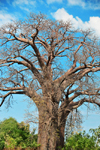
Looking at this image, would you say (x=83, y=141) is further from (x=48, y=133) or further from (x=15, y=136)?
(x=15, y=136)

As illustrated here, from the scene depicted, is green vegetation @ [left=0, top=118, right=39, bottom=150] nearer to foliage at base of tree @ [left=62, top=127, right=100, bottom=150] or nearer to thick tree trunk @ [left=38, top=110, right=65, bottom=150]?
thick tree trunk @ [left=38, top=110, right=65, bottom=150]

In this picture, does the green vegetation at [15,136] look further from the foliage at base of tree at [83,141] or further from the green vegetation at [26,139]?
the foliage at base of tree at [83,141]

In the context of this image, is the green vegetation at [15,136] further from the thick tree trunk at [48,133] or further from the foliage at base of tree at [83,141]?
the foliage at base of tree at [83,141]

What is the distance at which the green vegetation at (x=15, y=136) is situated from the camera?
10031 mm

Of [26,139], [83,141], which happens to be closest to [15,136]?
[26,139]

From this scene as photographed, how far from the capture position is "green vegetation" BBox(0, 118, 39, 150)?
1003cm

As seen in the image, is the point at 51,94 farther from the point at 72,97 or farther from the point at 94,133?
the point at 94,133

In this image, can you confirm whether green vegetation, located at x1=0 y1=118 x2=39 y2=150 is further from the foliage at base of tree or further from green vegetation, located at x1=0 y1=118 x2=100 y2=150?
the foliage at base of tree

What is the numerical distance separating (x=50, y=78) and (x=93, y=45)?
3638 mm

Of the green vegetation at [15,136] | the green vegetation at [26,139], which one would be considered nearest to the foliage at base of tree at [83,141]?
the green vegetation at [26,139]

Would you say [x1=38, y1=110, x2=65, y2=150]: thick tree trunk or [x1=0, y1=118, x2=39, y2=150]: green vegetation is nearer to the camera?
[x1=38, y1=110, x2=65, y2=150]: thick tree trunk

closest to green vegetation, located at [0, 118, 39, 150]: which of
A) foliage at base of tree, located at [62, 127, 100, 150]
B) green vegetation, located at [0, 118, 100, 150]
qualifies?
green vegetation, located at [0, 118, 100, 150]

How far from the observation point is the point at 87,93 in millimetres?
10523

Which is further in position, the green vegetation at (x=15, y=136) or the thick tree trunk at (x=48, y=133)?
the green vegetation at (x=15, y=136)
